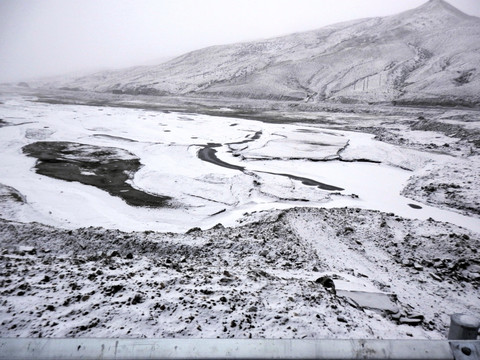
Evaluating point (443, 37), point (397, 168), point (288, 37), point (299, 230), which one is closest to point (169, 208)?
point (299, 230)

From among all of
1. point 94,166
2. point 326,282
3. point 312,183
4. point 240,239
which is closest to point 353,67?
point 312,183

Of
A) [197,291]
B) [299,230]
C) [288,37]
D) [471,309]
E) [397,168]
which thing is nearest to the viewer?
[197,291]

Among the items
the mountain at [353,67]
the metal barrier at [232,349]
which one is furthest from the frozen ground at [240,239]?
the mountain at [353,67]

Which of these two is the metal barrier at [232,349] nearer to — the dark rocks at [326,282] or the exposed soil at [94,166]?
the dark rocks at [326,282]

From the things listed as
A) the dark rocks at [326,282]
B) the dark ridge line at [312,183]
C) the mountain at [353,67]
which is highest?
the mountain at [353,67]

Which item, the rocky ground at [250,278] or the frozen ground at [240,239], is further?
the frozen ground at [240,239]

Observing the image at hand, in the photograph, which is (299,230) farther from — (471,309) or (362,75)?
(362,75)

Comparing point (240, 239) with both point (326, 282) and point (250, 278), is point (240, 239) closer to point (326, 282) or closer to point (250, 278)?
point (250, 278)
